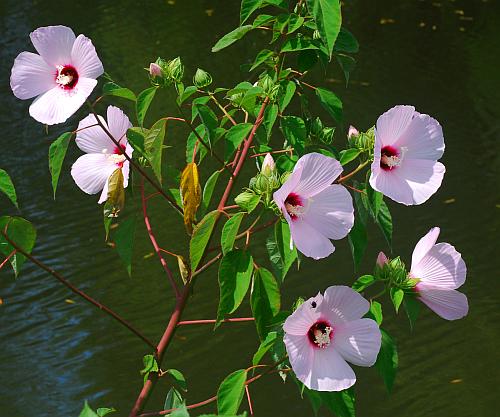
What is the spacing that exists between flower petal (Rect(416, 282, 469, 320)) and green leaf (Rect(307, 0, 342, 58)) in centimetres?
32

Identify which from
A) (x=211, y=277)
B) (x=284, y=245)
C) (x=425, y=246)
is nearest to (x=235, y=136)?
(x=284, y=245)

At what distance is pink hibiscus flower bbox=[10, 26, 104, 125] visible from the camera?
117cm

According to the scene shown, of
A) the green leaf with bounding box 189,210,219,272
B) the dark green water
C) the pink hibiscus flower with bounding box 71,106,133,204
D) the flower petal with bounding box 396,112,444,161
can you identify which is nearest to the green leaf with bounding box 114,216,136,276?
the pink hibiscus flower with bounding box 71,106,133,204

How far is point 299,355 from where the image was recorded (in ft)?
3.72

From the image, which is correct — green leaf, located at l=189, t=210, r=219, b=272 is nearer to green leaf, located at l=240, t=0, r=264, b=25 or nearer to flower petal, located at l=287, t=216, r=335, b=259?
flower petal, located at l=287, t=216, r=335, b=259

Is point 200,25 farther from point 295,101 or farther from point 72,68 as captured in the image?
point 72,68

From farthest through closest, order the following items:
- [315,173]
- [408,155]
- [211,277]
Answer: [211,277], [408,155], [315,173]

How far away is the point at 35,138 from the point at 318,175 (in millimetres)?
3997

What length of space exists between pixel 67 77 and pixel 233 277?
1.04 feet

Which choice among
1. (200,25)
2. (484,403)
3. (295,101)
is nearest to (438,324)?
(484,403)

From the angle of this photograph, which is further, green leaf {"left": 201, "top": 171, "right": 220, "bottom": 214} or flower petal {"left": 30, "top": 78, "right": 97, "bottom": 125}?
green leaf {"left": 201, "top": 171, "right": 220, "bottom": 214}

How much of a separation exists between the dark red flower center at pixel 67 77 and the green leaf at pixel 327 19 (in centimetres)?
30

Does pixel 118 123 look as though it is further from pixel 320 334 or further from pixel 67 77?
pixel 320 334

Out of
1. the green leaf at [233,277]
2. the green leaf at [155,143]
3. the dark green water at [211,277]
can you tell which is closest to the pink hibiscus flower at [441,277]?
the green leaf at [233,277]
